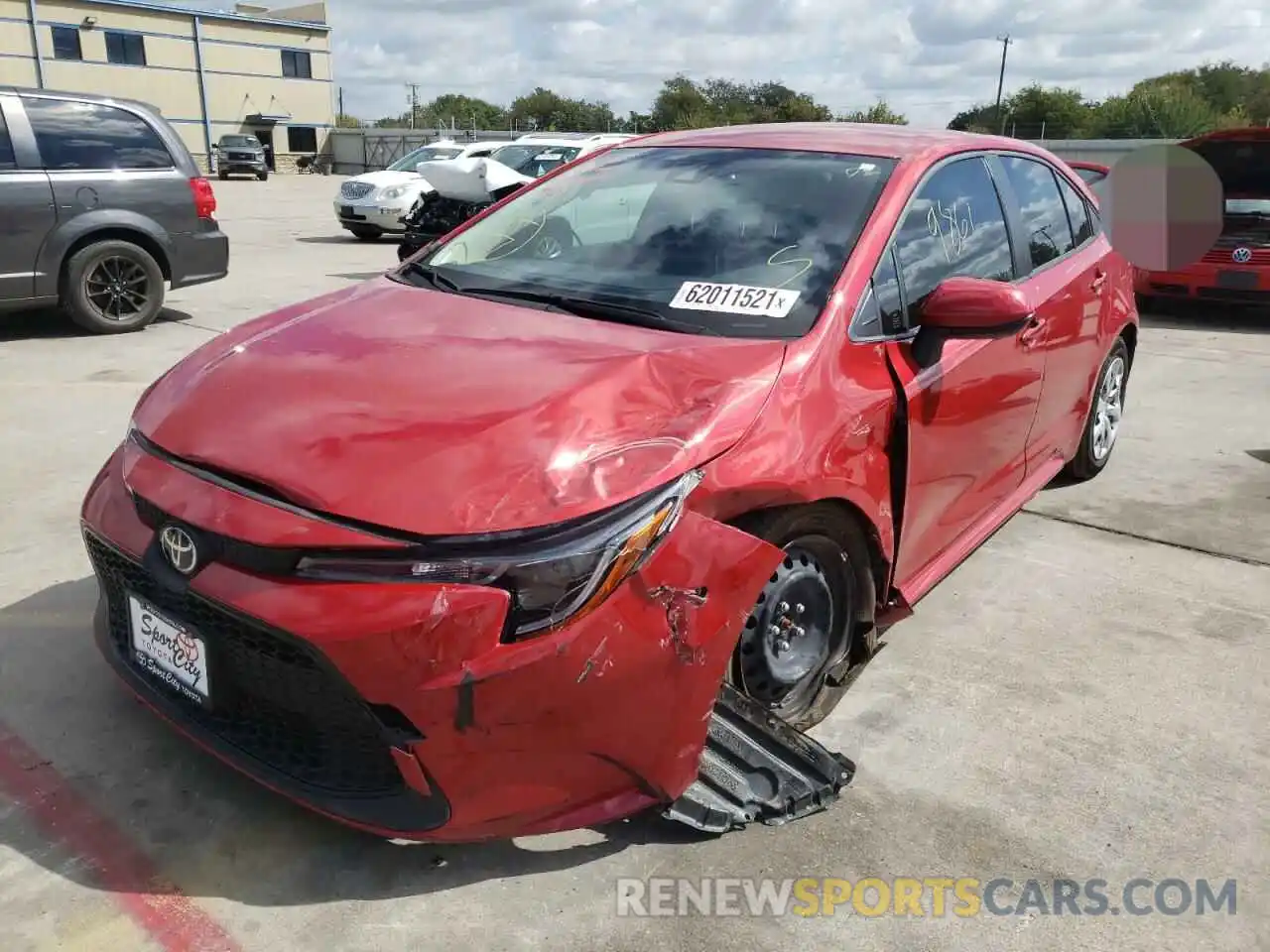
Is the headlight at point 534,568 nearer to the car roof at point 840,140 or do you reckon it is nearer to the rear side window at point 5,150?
the car roof at point 840,140

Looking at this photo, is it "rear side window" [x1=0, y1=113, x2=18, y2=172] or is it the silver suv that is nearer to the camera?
"rear side window" [x1=0, y1=113, x2=18, y2=172]

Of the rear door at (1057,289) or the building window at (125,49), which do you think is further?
the building window at (125,49)

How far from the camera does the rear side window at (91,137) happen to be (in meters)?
7.32

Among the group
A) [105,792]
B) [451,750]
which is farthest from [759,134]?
[105,792]

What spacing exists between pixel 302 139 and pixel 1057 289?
55856 millimetres

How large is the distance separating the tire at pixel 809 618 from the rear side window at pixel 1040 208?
1742 millimetres

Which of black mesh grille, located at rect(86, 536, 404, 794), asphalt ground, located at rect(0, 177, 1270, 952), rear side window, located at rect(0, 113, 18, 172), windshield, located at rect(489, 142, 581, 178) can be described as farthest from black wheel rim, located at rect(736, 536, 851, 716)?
windshield, located at rect(489, 142, 581, 178)

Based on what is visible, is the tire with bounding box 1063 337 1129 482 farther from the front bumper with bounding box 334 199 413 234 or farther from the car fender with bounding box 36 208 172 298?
the front bumper with bounding box 334 199 413 234

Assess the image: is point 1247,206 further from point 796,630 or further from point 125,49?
point 125,49

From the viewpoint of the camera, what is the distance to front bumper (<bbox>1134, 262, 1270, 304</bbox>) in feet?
30.7

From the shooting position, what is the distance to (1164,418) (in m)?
6.49

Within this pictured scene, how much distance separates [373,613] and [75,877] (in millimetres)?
1012

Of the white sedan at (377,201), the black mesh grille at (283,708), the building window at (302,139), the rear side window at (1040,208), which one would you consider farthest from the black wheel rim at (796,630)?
the building window at (302,139)

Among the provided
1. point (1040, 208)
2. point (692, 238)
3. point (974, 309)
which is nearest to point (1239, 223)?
point (1040, 208)
